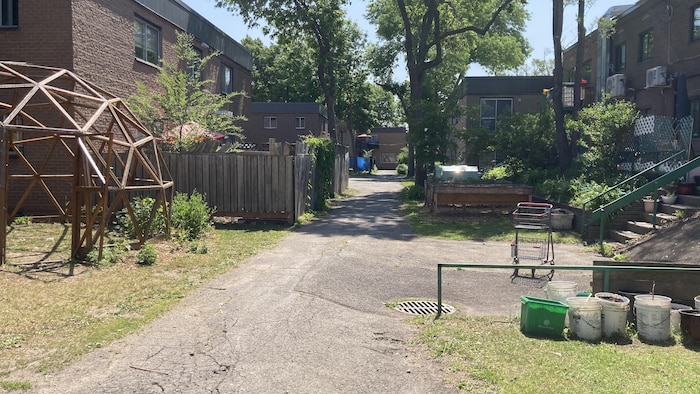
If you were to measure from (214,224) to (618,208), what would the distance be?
33.8 feet

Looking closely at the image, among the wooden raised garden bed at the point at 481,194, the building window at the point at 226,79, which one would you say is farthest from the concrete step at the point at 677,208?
the building window at the point at 226,79

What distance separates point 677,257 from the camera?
1037 cm

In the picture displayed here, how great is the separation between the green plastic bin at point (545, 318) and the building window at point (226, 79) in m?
21.8

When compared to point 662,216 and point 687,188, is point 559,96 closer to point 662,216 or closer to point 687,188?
point 687,188

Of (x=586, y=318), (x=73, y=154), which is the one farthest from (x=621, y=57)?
(x=73, y=154)

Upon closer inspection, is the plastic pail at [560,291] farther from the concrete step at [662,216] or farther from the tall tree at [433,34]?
the tall tree at [433,34]

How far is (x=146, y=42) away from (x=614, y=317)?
16.9m

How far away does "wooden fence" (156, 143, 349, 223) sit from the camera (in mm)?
15375

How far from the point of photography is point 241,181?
15.4m

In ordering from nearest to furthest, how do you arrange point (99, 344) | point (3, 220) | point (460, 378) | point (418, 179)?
1. point (460, 378)
2. point (99, 344)
3. point (3, 220)
4. point (418, 179)

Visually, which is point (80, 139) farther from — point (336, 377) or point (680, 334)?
point (680, 334)

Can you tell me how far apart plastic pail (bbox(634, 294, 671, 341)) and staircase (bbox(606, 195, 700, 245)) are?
6.48m

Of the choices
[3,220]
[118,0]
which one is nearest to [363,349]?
[3,220]

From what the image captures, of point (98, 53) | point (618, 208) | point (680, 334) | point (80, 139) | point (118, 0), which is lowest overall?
point (680, 334)
